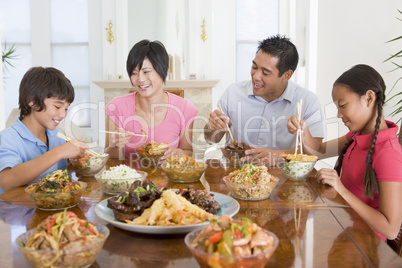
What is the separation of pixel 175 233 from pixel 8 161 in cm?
105

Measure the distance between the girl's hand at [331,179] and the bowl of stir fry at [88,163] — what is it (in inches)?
39.6

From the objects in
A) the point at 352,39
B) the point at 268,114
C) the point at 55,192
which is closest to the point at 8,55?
the point at 268,114

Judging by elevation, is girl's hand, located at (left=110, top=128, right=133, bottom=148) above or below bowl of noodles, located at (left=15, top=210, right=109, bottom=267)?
above

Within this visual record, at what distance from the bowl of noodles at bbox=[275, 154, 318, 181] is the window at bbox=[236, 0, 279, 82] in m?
3.97

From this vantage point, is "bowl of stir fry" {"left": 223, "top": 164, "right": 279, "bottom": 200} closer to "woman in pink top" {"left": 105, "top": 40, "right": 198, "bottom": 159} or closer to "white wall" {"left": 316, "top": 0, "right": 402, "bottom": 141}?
"woman in pink top" {"left": 105, "top": 40, "right": 198, "bottom": 159}

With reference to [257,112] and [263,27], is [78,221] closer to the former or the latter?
[257,112]

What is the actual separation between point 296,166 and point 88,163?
0.96 metres

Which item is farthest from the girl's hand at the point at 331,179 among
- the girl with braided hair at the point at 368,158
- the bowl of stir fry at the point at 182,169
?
the bowl of stir fry at the point at 182,169

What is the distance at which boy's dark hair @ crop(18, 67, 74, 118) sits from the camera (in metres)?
1.92

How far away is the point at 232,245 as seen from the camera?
73cm

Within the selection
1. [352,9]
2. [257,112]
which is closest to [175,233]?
[257,112]

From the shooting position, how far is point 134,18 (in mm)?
5297

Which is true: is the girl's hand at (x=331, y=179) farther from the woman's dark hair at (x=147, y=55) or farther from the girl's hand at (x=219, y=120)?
the woman's dark hair at (x=147, y=55)

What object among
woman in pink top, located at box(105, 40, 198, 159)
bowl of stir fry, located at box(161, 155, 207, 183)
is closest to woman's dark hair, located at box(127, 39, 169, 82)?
woman in pink top, located at box(105, 40, 198, 159)
